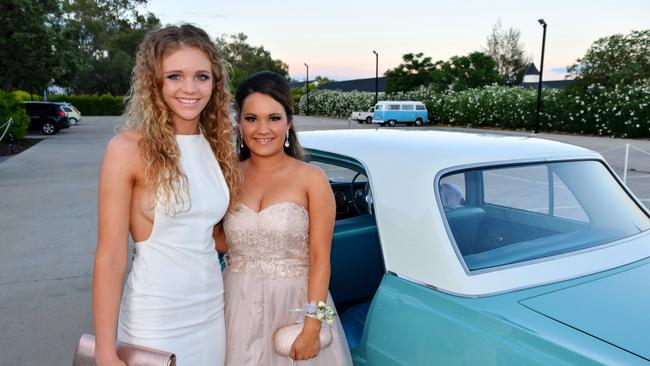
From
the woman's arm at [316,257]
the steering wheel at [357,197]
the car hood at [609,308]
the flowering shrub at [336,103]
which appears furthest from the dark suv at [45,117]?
the car hood at [609,308]

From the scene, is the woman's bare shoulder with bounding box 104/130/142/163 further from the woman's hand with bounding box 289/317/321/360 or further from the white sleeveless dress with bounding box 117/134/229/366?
the woman's hand with bounding box 289/317/321/360

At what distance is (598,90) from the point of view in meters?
25.2

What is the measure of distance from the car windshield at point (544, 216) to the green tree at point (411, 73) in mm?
41690

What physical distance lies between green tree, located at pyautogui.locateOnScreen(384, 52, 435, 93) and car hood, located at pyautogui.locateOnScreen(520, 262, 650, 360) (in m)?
42.7

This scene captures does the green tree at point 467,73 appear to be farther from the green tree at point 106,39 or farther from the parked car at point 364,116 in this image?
the green tree at point 106,39

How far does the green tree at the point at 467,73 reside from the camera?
38.6 metres

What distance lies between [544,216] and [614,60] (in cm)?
2859

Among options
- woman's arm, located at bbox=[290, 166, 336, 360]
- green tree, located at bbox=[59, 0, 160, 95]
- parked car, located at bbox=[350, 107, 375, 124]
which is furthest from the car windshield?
green tree, located at bbox=[59, 0, 160, 95]

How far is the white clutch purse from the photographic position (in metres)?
1.90

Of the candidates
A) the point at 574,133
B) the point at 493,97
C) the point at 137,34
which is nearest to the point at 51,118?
the point at 493,97

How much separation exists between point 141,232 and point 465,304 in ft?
3.67

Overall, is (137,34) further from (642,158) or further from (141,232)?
(141,232)

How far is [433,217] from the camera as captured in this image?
1.90 m

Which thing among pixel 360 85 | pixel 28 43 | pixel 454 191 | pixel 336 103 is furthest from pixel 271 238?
pixel 360 85
